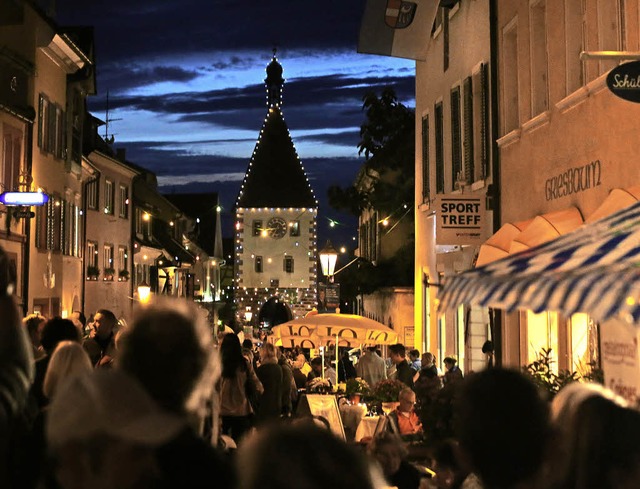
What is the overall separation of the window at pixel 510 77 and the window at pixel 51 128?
513 inches

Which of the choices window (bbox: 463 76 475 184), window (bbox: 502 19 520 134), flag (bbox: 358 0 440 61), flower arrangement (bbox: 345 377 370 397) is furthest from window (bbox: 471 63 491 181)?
flower arrangement (bbox: 345 377 370 397)

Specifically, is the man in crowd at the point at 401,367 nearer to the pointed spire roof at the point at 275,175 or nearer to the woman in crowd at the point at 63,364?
the woman in crowd at the point at 63,364

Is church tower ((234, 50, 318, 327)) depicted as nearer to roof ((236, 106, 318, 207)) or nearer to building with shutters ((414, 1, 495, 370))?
roof ((236, 106, 318, 207))

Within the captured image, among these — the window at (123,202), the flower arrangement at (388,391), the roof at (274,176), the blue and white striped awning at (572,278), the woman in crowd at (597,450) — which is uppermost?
the roof at (274,176)

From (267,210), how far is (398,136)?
5877cm

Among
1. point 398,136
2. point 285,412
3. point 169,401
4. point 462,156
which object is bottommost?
point 285,412

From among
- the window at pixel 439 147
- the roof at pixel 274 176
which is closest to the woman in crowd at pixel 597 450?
the window at pixel 439 147

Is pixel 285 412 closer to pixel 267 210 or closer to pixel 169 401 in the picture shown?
pixel 169 401

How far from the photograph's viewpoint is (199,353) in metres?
3.84

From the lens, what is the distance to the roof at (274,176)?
92.6 m

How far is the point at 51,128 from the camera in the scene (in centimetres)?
2853

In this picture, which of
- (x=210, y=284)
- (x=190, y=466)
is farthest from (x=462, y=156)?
(x=210, y=284)

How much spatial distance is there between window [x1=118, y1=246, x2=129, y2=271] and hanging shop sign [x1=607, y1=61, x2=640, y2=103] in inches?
1403

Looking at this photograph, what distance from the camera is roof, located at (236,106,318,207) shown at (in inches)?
3647
